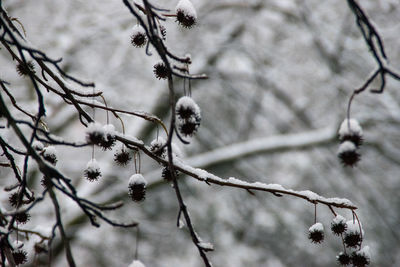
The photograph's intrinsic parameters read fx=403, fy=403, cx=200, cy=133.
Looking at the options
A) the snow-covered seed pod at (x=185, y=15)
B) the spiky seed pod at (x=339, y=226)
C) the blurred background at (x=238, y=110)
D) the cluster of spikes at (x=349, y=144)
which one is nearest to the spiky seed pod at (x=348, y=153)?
the cluster of spikes at (x=349, y=144)

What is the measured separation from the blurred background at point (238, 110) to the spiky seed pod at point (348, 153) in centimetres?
499

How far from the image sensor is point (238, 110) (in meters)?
7.29

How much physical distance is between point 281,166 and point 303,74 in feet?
5.58

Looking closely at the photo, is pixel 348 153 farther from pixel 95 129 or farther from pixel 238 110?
pixel 238 110

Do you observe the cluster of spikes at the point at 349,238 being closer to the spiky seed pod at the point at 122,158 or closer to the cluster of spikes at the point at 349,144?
the cluster of spikes at the point at 349,144

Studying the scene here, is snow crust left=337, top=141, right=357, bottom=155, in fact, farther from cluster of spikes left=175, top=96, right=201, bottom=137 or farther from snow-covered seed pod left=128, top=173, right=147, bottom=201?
snow-covered seed pod left=128, top=173, right=147, bottom=201

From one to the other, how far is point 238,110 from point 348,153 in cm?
644

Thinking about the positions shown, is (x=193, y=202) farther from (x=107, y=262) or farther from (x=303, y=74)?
(x=303, y=74)

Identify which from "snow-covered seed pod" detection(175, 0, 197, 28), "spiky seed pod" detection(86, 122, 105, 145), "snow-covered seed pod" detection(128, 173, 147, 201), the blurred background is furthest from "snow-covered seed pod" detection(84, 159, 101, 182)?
→ the blurred background

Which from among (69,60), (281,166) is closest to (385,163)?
(281,166)

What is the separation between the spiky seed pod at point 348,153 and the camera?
87 centimetres

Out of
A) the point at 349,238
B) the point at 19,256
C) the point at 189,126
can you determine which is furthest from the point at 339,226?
the point at 19,256

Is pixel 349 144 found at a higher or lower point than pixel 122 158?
lower

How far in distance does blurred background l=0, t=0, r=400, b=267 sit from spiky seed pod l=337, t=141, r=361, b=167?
16.4ft
